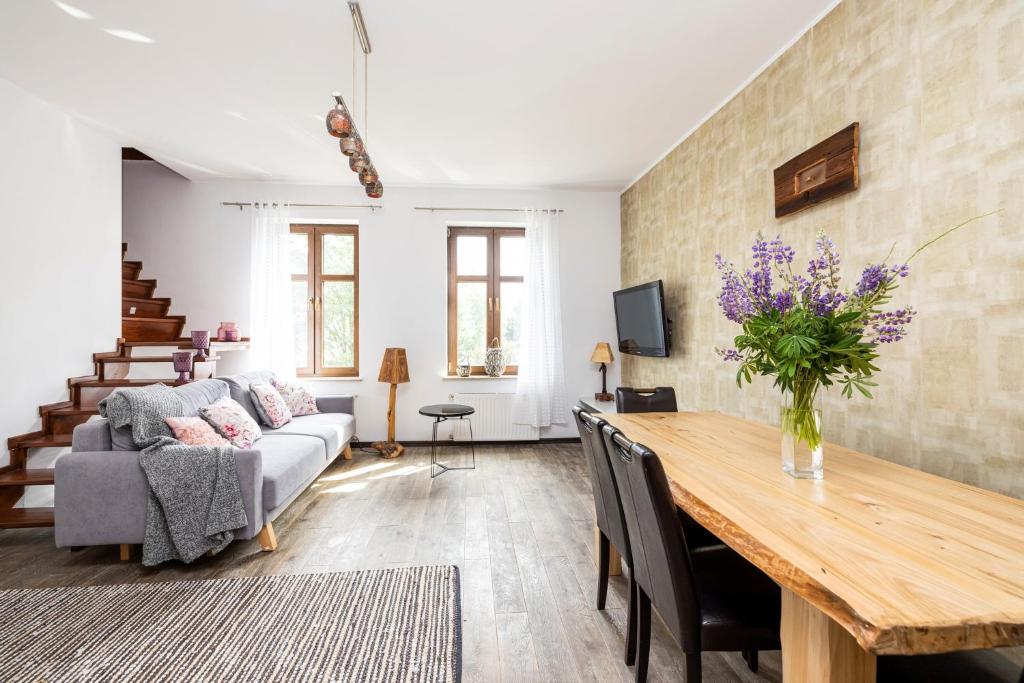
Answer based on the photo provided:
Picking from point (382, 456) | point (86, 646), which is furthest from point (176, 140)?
point (86, 646)

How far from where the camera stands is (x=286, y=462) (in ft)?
9.55

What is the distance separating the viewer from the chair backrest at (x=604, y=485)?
1.67 meters

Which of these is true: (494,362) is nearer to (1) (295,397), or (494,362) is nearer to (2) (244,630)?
(1) (295,397)

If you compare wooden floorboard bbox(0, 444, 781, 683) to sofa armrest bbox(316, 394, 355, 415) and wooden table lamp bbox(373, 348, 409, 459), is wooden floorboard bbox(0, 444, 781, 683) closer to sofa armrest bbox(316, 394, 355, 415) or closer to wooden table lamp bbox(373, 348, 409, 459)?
wooden table lamp bbox(373, 348, 409, 459)

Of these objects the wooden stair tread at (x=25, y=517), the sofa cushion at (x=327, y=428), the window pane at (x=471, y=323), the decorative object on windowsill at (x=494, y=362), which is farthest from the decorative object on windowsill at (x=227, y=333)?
the decorative object on windowsill at (x=494, y=362)

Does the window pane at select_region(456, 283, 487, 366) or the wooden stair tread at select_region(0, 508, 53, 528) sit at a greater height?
the window pane at select_region(456, 283, 487, 366)

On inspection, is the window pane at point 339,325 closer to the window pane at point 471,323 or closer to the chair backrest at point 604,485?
the window pane at point 471,323

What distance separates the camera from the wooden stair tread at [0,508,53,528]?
285 cm

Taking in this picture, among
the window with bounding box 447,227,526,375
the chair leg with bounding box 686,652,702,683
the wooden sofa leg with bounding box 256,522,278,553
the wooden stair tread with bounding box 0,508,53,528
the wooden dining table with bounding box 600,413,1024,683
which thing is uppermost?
the window with bounding box 447,227,526,375

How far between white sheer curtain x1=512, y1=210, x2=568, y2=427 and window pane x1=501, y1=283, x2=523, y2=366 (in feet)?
0.86

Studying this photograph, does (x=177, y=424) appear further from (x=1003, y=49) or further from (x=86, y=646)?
(x=1003, y=49)

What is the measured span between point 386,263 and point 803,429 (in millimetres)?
4400

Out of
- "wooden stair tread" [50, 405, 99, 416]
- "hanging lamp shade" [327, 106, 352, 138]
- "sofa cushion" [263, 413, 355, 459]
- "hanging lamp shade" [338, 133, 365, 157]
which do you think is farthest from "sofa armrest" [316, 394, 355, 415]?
"hanging lamp shade" [327, 106, 352, 138]

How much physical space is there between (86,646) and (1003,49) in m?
3.84
